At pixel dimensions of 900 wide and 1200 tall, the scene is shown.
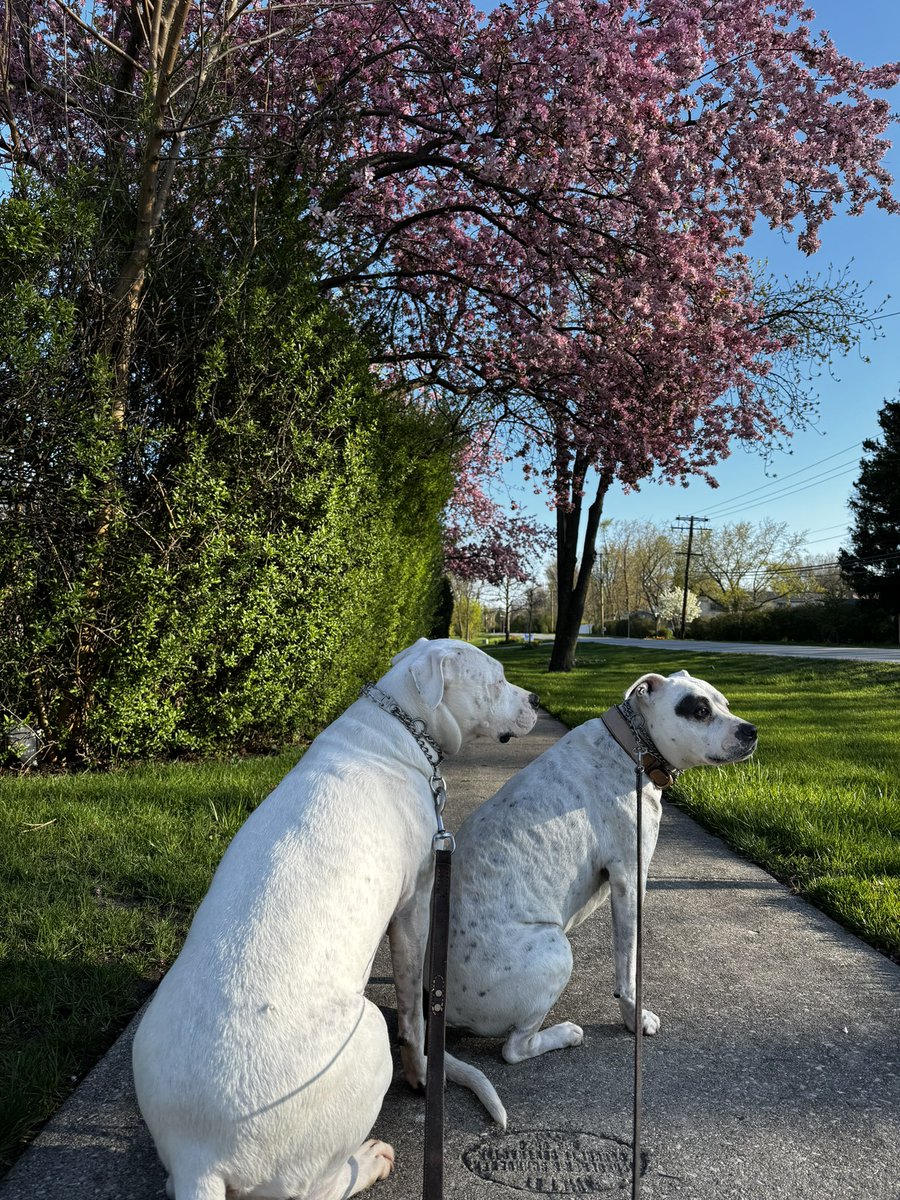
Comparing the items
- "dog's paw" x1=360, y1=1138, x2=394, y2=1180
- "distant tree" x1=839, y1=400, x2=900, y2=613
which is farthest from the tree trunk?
"distant tree" x1=839, y1=400, x2=900, y2=613

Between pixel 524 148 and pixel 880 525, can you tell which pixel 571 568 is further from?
pixel 880 525

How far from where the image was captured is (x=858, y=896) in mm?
4406

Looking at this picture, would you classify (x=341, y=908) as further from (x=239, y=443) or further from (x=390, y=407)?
(x=390, y=407)

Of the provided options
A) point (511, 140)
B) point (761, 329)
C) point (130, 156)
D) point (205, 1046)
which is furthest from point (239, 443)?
point (761, 329)

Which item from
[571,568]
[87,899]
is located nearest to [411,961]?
[87,899]

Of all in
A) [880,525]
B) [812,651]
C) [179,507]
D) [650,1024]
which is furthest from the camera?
[880,525]

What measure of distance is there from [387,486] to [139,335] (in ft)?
11.6

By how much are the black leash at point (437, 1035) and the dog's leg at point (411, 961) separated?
22 cm

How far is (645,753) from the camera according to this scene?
331 cm

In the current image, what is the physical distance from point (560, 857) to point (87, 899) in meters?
2.47

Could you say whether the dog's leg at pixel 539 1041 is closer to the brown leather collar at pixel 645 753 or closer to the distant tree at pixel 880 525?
the brown leather collar at pixel 645 753

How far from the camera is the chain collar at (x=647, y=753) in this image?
130 inches

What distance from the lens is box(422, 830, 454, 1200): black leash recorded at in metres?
2.01

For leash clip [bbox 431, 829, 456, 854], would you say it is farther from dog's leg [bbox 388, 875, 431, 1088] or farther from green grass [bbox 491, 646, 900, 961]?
green grass [bbox 491, 646, 900, 961]
